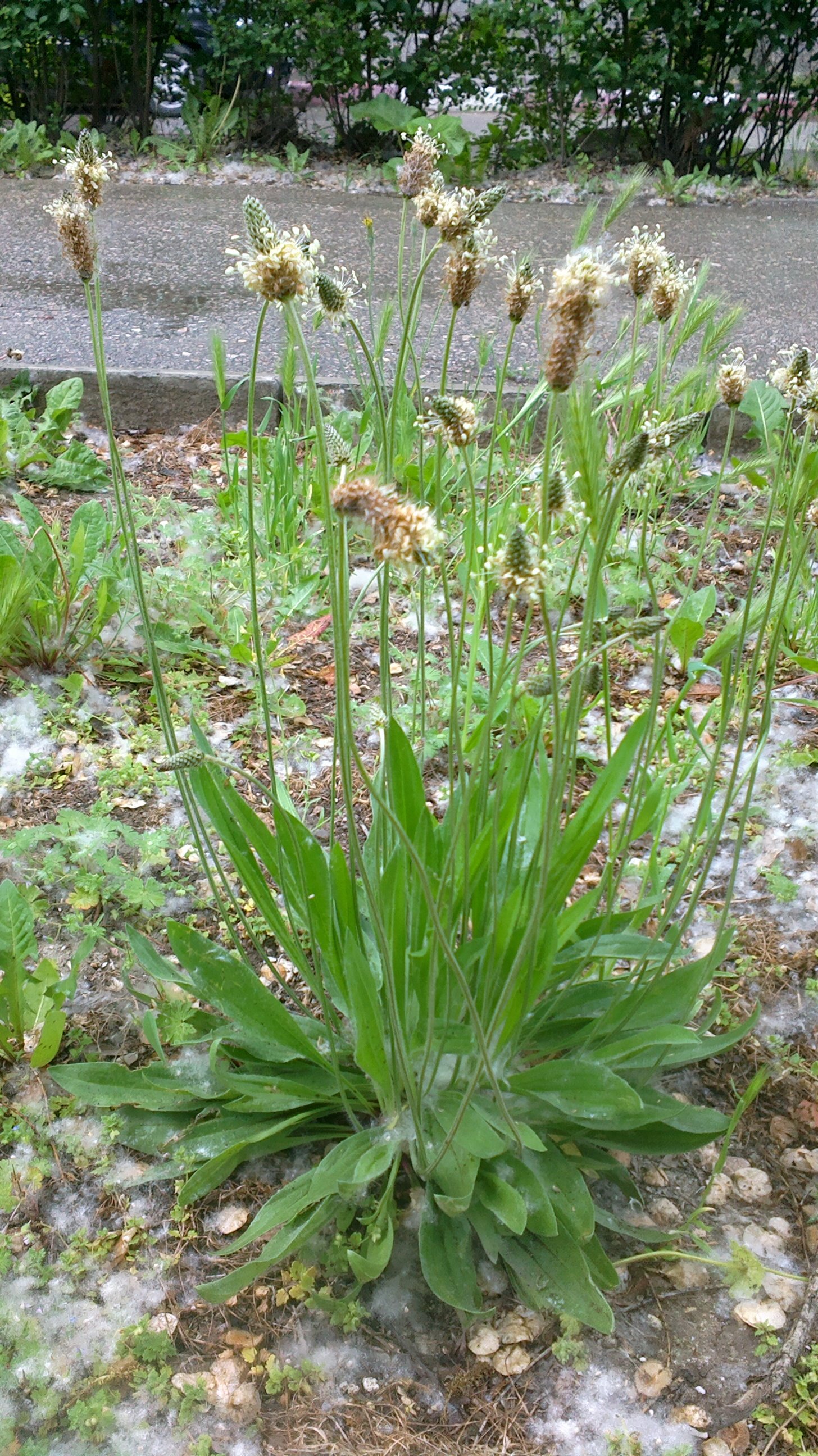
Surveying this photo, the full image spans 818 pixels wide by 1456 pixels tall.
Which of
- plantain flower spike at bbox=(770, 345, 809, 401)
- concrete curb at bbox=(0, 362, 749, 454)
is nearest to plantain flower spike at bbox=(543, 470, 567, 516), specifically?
plantain flower spike at bbox=(770, 345, 809, 401)

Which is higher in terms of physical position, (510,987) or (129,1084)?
(510,987)

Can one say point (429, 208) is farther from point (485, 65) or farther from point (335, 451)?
point (485, 65)

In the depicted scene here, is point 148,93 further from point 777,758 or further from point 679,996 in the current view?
point 679,996

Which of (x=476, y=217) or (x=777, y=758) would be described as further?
(x=777, y=758)

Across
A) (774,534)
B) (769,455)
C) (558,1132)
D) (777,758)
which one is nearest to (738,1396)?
(558,1132)

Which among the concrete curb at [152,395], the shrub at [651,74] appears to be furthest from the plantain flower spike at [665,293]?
the shrub at [651,74]

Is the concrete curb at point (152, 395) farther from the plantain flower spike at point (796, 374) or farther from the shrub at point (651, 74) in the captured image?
the shrub at point (651, 74)

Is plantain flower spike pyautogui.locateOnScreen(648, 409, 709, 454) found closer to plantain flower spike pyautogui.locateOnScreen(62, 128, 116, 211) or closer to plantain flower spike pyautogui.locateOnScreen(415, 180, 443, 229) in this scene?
plantain flower spike pyautogui.locateOnScreen(415, 180, 443, 229)
